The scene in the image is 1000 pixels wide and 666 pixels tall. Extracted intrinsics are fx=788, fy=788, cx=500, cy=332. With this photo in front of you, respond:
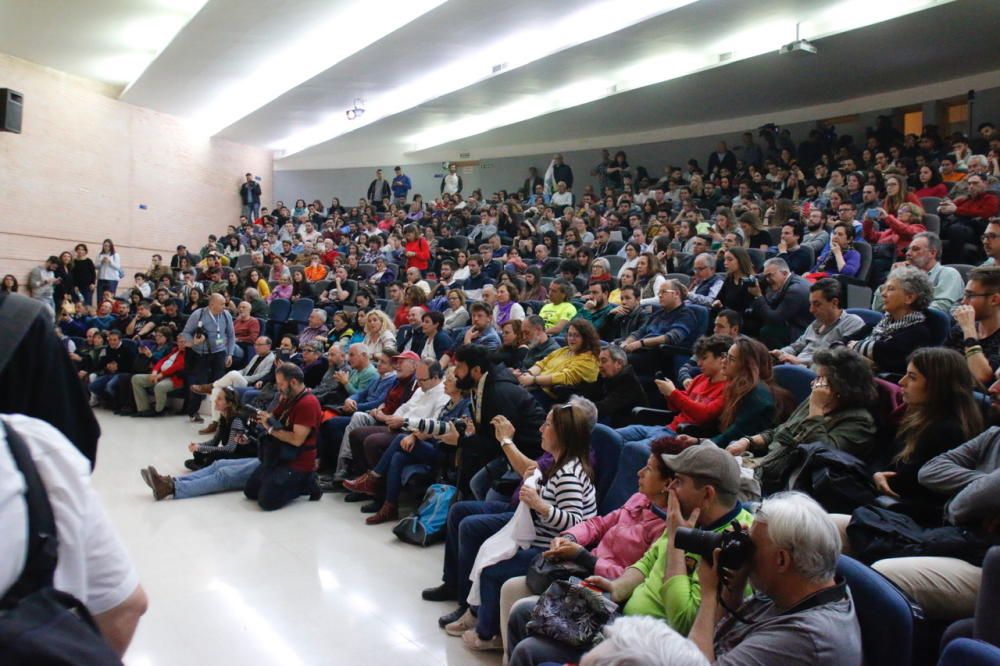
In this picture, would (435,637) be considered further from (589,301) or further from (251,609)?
(589,301)

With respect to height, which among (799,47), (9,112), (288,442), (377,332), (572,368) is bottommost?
(288,442)

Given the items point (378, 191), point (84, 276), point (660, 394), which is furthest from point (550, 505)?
point (378, 191)

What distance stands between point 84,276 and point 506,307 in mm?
9114

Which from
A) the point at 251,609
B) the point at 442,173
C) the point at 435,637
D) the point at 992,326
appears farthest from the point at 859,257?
the point at 442,173

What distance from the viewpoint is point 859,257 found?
5.62 metres

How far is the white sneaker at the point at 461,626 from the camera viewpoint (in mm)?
3232

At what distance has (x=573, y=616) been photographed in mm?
2246

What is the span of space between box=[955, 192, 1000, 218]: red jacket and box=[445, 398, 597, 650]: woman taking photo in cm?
436

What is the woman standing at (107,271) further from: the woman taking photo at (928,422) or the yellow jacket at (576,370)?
the woman taking photo at (928,422)

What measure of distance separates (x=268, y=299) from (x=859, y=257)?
7.66m

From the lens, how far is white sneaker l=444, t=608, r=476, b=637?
3232 mm

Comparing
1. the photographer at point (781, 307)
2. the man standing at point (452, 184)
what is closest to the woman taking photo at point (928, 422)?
the photographer at point (781, 307)

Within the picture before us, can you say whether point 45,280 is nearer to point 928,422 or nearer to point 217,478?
point 217,478

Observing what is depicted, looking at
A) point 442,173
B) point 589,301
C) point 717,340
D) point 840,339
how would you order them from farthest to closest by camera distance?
point 442,173 < point 589,301 < point 840,339 < point 717,340
